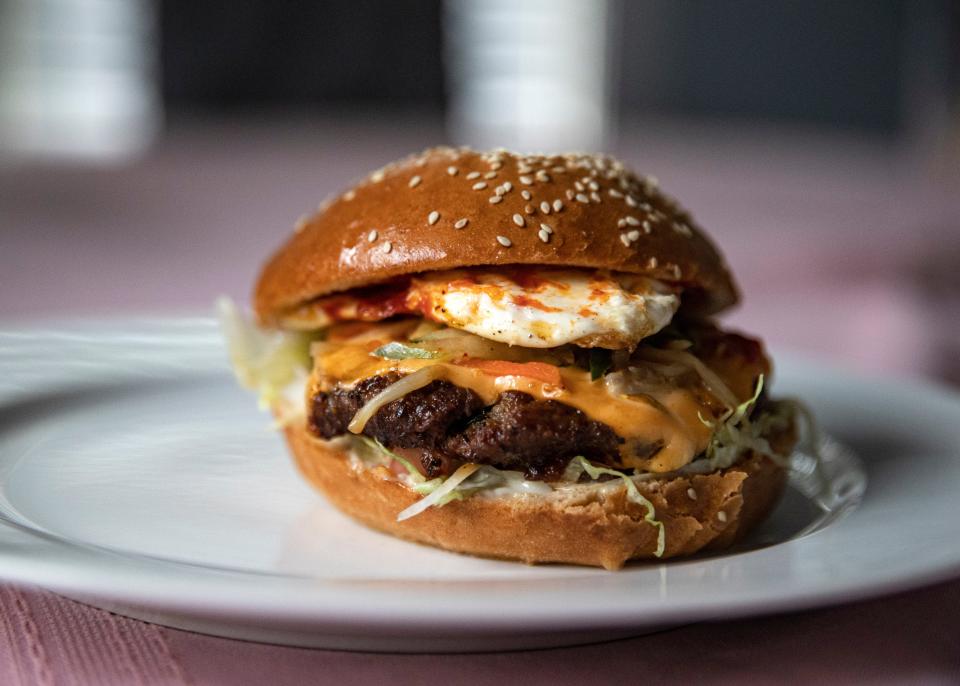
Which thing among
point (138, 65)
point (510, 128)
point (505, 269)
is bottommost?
point (510, 128)

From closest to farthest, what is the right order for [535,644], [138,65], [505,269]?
[535,644] → [505,269] → [138,65]

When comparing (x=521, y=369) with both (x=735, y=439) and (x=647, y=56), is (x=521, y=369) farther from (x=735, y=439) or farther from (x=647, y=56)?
(x=647, y=56)

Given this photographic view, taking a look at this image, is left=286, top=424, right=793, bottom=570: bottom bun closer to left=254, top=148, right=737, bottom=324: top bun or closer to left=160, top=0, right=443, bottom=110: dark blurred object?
left=254, top=148, right=737, bottom=324: top bun

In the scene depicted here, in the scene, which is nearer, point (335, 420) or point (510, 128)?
point (335, 420)

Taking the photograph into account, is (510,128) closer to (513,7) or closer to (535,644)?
(513,7)

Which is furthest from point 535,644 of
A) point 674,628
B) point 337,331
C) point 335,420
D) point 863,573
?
point 337,331

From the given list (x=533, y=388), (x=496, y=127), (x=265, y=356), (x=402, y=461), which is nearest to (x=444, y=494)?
(x=402, y=461)

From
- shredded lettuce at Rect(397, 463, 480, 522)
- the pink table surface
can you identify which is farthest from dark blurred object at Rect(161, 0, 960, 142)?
shredded lettuce at Rect(397, 463, 480, 522)

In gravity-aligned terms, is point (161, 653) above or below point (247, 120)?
above
